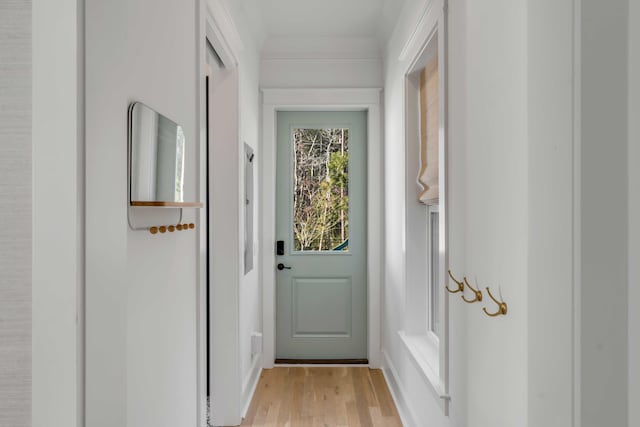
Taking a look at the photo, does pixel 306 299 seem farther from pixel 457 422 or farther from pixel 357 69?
pixel 457 422

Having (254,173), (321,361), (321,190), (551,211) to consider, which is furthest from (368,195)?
(551,211)

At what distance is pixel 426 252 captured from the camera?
251 centimetres

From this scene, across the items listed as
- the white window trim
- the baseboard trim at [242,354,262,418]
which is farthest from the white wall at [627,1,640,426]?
the baseboard trim at [242,354,262,418]

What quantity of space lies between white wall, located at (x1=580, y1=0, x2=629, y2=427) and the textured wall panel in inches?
33.8

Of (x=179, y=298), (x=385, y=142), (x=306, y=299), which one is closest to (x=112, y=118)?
(x=179, y=298)

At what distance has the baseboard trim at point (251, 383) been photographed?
2.73 meters

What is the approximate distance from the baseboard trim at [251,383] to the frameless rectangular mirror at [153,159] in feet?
6.20

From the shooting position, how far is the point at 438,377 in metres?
1.83

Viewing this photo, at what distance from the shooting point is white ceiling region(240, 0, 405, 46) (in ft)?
9.29

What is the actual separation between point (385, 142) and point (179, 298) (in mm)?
2364

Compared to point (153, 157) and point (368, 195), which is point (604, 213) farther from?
point (368, 195)

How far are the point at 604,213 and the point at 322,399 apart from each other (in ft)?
9.15

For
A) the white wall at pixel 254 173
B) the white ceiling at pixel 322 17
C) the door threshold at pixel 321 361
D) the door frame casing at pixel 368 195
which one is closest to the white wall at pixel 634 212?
the white wall at pixel 254 173

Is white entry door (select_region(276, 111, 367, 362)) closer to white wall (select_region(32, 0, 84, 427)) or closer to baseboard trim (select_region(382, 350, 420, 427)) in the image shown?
baseboard trim (select_region(382, 350, 420, 427))
